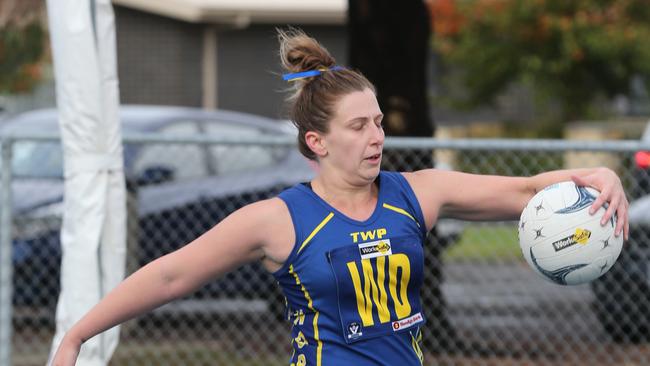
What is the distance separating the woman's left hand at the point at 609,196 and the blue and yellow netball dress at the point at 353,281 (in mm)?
562

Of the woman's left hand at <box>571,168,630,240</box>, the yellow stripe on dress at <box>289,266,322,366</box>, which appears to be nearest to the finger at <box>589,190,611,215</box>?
the woman's left hand at <box>571,168,630,240</box>

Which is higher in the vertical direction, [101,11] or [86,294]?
[101,11]

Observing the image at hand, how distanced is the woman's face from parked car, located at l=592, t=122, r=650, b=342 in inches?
174

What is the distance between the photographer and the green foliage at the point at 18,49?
1592cm

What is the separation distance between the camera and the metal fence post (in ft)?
20.6

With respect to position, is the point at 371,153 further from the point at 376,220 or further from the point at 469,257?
the point at 469,257

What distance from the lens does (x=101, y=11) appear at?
490cm

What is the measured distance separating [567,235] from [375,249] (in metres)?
0.61

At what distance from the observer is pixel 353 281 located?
3580 mm

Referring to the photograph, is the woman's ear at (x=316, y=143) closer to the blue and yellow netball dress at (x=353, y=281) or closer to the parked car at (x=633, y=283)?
the blue and yellow netball dress at (x=353, y=281)

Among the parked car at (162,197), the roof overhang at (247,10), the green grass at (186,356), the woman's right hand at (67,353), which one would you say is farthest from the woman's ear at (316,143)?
the roof overhang at (247,10)

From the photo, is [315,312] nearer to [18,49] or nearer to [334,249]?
[334,249]

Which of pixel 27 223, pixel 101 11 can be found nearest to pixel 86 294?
pixel 101 11

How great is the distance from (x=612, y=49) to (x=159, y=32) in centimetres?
973
